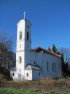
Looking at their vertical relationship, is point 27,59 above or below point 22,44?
below

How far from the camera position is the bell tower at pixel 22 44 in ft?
188

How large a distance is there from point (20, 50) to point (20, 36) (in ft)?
11.8

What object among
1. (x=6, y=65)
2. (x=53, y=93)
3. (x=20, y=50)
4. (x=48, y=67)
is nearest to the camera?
(x=53, y=93)

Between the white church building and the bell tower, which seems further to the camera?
the bell tower

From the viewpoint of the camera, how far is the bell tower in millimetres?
57156

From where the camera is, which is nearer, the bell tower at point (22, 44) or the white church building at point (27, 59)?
the white church building at point (27, 59)

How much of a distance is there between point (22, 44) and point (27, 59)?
3.80m

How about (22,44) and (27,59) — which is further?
(22,44)

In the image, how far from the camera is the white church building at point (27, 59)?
56.2 m

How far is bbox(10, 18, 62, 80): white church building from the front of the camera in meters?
56.2

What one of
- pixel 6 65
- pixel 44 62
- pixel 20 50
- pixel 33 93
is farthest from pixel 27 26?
pixel 33 93

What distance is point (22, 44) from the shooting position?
5819 cm

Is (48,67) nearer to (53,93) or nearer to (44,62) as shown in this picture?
(44,62)

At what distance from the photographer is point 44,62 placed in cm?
6012
